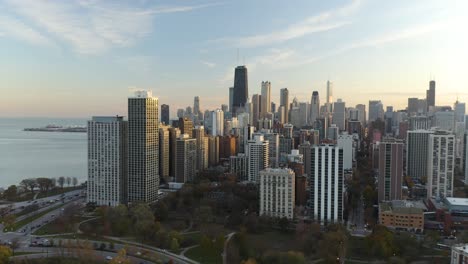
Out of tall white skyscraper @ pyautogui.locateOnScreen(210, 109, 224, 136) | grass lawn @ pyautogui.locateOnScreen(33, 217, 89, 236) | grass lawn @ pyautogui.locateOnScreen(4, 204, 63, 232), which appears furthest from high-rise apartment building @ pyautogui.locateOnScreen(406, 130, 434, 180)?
grass lawn @ pyautogui.locateOnScreen(4, 204, 63, 232)

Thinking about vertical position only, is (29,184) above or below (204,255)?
above

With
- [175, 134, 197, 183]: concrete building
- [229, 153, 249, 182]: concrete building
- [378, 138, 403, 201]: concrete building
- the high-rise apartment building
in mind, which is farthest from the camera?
[229, 153, 249, 182]: concrete building

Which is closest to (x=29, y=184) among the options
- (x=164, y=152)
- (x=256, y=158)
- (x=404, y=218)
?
(x=164, y=152)

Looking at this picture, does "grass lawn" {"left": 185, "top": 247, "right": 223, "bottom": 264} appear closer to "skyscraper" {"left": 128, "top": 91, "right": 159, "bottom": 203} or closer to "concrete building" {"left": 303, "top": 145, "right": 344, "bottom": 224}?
"concrete building" {"left": 303, "top": 145, "right": 344, "bottom": 224}

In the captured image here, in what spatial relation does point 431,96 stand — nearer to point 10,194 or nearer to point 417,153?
point 417,153

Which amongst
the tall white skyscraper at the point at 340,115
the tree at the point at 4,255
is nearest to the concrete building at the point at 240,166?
the tree at the point at 4,255

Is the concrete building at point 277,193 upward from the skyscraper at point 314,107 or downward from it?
Result: downward

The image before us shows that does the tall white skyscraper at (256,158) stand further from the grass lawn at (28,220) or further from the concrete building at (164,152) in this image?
the grass lawn at (28,220)
